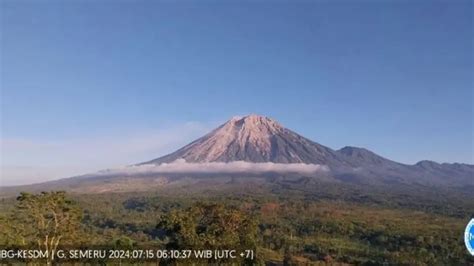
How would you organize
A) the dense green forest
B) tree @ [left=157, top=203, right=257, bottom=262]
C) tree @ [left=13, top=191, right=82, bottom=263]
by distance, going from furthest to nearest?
the dense green forest < tree @ [left=157, top=203, right=257, bottom=262] < tree @ [left=13, top=191, right=82, bottom=263]

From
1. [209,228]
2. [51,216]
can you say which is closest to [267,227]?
[209,228]

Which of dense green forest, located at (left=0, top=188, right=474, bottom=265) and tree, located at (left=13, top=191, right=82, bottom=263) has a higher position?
tree, located at (left=13, top=191, right=82, bottom=263)

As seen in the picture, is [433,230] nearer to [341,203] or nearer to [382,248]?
[382,248]

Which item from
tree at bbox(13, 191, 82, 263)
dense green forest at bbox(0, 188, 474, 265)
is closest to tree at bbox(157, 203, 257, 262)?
dense green forest at bbox(0, 188, 474, 265)

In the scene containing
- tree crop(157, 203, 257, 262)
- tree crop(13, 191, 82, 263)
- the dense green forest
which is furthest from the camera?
the dense green forest

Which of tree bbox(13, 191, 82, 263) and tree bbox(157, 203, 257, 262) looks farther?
tree bbox(157, 203, 257, 262)

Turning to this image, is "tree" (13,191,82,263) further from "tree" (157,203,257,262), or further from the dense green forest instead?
"tree" (157,203,257,262)
